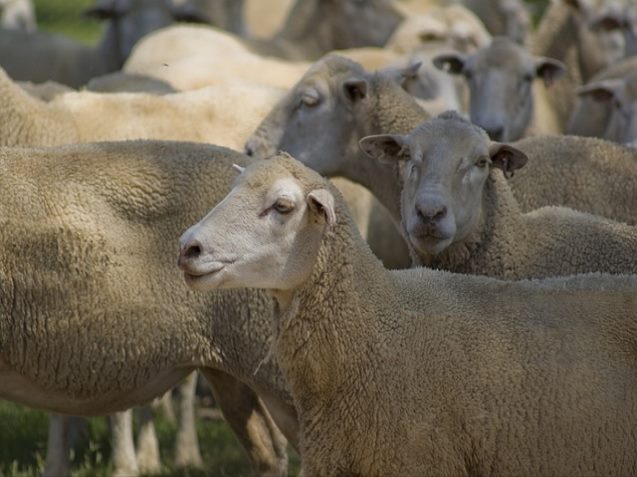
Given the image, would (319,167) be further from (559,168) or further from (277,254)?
(277,254)

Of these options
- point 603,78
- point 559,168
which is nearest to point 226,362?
point 559,168

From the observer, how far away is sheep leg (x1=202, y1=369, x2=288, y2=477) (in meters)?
6.30

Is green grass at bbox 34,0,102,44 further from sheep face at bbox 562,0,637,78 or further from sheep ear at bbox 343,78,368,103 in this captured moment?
sheep ear at bbox 343,78,368,103

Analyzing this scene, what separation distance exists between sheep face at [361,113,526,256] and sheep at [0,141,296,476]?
0.65 m

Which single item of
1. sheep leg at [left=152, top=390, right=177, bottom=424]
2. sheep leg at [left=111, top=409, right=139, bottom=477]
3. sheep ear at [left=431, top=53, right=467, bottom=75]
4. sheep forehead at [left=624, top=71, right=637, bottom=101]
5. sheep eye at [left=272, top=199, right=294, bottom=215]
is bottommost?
sheep leg at [left=152, top=390, right=177, bottom=424]

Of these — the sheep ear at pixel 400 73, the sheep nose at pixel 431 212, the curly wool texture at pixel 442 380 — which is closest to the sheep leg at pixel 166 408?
the sheep ear at pixel 400 73

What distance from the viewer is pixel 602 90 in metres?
8.98

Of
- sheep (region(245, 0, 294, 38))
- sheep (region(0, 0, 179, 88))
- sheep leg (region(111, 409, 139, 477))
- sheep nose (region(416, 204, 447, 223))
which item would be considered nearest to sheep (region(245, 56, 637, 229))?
sheep nose (region(416, 204, 447, 223))

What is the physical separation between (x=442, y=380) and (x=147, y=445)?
10.5 feet

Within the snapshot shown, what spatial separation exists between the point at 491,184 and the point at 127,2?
7240 millimetres

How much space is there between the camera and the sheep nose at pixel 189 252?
445cm

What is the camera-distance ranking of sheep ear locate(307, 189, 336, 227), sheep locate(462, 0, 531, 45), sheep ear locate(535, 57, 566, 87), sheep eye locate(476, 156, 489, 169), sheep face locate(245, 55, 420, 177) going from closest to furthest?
1. sheep ear locate(307, 189, 336, 227)
2. sheep eye locate(476, 156, 489, 169)
3. sheep face locate(245, 55, 420, 177)
4. sheep ear locate(535, 57, 566, 87)
5. sheep locate(462, 0, 531, 45)

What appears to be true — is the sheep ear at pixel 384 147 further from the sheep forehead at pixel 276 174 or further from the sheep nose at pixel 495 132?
the sheep nose at pixel 495 132

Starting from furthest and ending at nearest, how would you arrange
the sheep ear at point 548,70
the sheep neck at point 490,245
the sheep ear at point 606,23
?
the sheep ear at point 606,23
the sheep ear at point 548,70
the sheep neck at point 490,245
